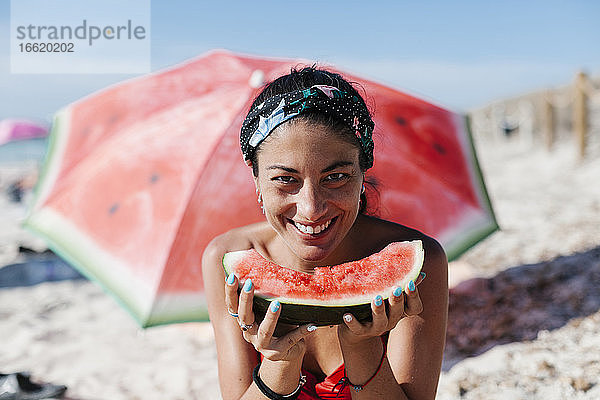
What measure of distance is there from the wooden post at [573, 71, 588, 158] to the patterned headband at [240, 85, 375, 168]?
10550mm

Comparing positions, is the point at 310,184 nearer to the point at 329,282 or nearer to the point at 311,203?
the point at 311,203

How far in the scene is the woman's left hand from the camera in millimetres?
1637

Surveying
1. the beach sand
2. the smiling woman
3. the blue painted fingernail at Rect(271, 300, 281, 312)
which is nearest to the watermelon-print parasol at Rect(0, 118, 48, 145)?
the beach sand

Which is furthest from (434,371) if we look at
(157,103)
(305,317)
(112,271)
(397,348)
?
(157,103)

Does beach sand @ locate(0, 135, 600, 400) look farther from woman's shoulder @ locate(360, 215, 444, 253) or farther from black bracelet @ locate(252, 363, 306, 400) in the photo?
black bracelet @ locate(252, 363, 306, 400)

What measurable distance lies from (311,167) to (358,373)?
736 mm

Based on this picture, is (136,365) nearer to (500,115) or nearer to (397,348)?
(397,348)

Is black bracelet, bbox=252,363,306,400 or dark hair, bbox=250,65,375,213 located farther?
black bracelet, bbox=252,363,306,400

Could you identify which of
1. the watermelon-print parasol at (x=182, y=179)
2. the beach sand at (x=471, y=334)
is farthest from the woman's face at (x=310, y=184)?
the beach sand at (x=471, y=334)

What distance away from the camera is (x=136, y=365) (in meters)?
4.13

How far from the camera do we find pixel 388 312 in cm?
170

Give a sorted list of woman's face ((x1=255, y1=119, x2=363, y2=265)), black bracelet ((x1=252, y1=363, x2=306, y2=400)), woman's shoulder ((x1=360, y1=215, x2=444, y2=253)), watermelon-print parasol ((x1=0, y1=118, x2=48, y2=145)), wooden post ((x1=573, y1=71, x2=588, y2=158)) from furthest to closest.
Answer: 1. watermelon-print parasol ((x1=0, y1=118, x2=48, y2=145))
2. wooden post ((x1=573, y1=71, x2=588, y2=158))
3. woman's shoulder ((x1=360, y1=215, x2=444, y2=253))
4. black bracelet ((x1=252, y1=363, x2=306, y2=400))
5. woman's face ((x1=255, y1=119, x2=363, y2=265))

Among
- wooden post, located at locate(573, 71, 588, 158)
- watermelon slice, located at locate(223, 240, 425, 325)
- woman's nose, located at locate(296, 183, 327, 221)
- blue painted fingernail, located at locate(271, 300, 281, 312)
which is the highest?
woman's nose, located at locate(296, 183, 327, 221)

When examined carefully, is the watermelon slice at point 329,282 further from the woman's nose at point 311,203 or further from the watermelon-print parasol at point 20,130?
the watermelon-print parasol at point 20,130
